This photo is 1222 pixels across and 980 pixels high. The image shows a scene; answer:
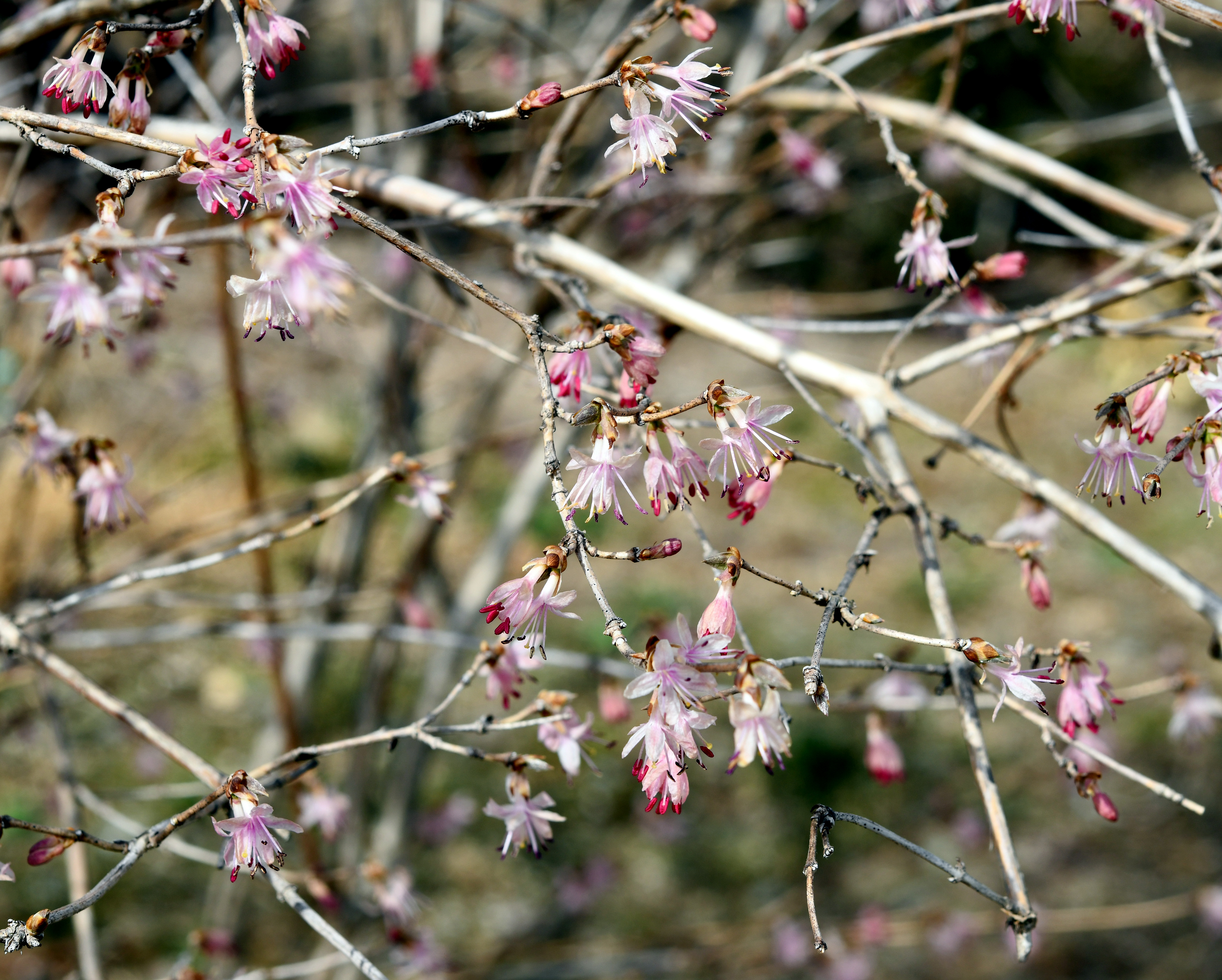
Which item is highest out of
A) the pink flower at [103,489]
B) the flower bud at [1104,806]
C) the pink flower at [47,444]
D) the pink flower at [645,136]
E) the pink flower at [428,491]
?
the pink flower at [645,136]

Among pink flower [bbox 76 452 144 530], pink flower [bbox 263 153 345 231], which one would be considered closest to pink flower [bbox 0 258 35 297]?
pink flower [bbox 76 452 144 530]

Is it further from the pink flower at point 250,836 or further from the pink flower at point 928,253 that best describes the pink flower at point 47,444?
the pink flower at point 928,253

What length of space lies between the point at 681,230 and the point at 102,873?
2737 millimetres

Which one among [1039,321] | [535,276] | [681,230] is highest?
[681,230]

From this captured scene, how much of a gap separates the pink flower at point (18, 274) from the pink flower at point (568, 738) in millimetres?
953

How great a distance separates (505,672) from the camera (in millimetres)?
1249

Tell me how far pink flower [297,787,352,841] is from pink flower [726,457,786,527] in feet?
3.16

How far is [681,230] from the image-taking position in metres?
2.75

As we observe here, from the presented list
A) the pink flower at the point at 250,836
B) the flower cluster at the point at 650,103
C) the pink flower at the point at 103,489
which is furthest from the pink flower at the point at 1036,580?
the pink flower at the point at 103,489

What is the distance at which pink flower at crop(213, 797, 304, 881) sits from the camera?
36.1 inches

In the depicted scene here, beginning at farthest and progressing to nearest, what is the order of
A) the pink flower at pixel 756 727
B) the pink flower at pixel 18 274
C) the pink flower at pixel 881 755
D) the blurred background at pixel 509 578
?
the blurred background at pixel 509 578 → the pink flower at pixel 881 755 → the pink flower at pixel 18 274 → the pink flower at pixel 756 727

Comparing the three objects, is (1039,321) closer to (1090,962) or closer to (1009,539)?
(1009,539)

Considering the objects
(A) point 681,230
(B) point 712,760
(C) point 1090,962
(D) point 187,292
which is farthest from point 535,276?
(D) point 187,292

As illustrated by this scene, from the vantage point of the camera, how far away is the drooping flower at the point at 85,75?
3.38 ft
